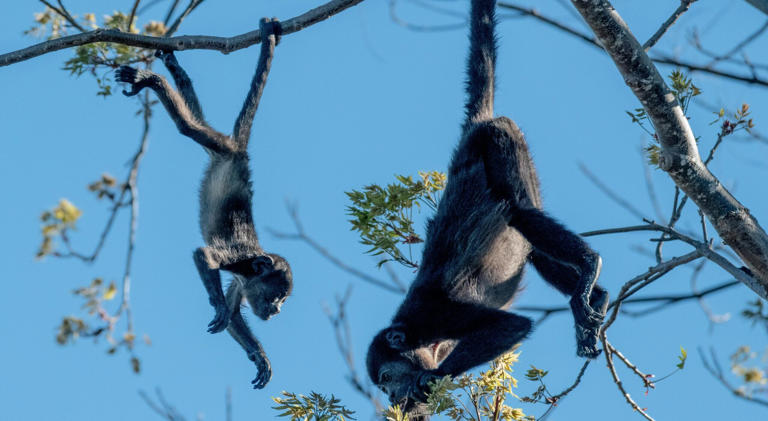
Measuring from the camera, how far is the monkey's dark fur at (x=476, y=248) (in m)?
5.98

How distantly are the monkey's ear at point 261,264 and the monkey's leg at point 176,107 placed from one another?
981 millimetres

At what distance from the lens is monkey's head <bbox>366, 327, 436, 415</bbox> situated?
597cm

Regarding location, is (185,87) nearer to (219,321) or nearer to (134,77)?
(134,77)

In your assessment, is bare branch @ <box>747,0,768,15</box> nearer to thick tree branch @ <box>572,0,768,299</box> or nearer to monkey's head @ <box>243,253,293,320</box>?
thick tree branch @ <box>572,0,768,299</box>

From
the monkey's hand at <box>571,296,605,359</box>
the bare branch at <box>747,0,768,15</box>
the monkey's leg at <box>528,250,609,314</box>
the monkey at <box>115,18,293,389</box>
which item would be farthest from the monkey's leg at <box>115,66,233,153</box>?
the bare branch at <box>747,0,768,15</box>

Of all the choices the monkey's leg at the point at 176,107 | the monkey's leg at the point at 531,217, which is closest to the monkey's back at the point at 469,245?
the monkey's leg at the point at 531,217

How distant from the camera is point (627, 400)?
471 centimetres

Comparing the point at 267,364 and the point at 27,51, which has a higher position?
the point at 27,51

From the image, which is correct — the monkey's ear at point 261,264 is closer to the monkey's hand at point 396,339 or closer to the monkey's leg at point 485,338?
the monkey's hand at point 396,339

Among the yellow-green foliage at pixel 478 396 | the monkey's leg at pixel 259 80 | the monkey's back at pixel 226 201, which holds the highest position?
the monkey's leg at pixel 259 80

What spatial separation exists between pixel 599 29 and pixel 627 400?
2.03 m

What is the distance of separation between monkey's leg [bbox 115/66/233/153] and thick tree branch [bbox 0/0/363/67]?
1230mm

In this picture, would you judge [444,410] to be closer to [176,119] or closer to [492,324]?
[492,324]

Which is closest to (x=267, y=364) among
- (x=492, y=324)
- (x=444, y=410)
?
(x=492, y=324)
